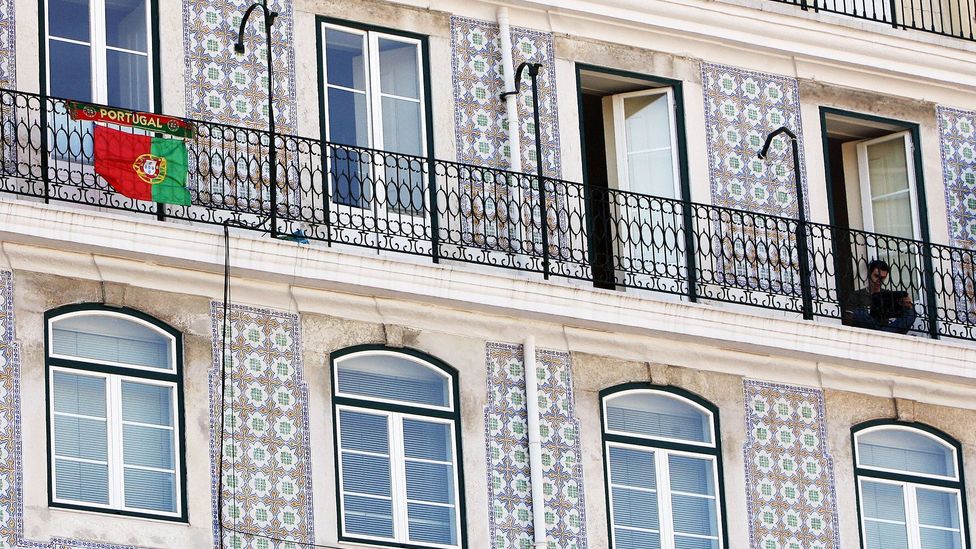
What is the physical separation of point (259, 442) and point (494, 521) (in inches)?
79.9

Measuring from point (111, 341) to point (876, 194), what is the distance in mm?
7954

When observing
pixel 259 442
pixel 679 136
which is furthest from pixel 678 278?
pixel 259 442

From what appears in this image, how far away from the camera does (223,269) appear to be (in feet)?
84.6

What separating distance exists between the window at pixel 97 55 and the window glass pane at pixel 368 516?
10.8 feet

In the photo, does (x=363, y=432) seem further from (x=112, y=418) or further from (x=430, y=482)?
(x=112, y=418)

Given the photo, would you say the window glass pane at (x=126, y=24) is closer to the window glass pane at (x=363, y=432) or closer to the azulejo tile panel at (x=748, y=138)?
the window glass pane at (x=363, y=432)

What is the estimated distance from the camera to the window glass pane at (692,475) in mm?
27578

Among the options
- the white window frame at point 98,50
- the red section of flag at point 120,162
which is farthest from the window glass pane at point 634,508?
the white window frame at point 98,50

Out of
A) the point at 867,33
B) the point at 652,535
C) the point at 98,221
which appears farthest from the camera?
the point at 867,33

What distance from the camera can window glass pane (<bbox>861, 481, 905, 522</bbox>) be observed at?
2833cm

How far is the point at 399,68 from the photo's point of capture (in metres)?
27.8

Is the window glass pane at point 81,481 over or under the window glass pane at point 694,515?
over

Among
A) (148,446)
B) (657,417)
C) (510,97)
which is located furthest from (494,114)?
(148,446)

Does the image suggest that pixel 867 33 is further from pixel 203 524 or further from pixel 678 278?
pixel 203 524
